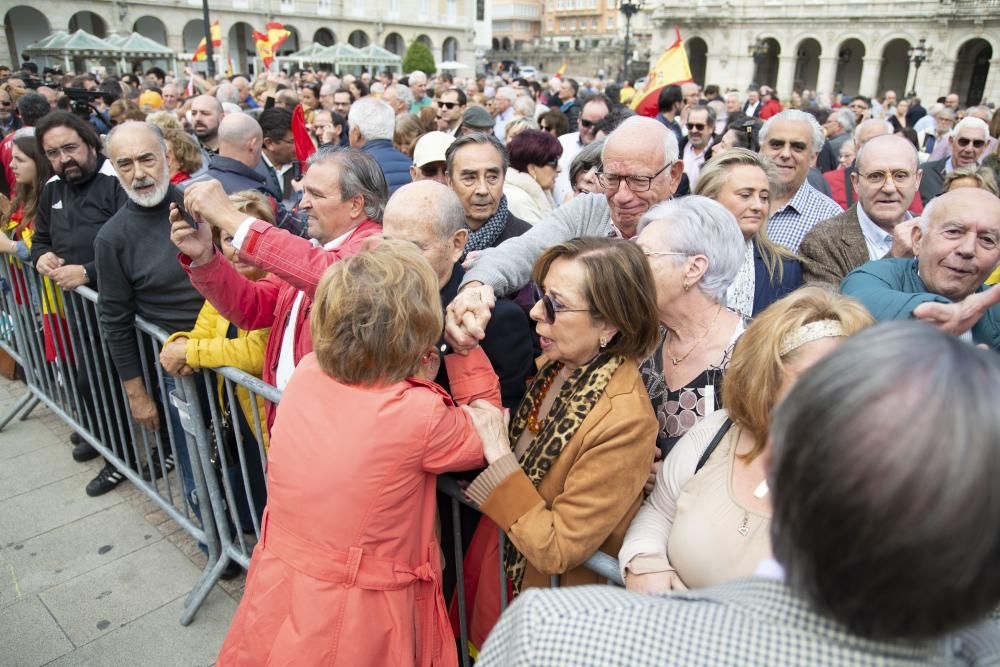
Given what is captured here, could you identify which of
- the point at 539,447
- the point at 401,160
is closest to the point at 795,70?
the point at 401,160

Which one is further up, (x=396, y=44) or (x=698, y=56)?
(x=396, y=44)

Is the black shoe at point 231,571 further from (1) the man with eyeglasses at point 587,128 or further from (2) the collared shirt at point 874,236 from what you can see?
(1) the man with eyeglasses at point 587,128

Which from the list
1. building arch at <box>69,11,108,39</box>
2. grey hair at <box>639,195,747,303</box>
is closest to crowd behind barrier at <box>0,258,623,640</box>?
grey hair at <box>639,195,747,303</box>

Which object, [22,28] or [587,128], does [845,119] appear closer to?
[587,128]

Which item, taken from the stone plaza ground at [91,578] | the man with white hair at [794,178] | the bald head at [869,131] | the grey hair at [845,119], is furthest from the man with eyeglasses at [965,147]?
the stone plaza ground at [91,578]

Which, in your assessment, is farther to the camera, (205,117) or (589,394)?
(205,117)

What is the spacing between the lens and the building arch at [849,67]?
49781 mm

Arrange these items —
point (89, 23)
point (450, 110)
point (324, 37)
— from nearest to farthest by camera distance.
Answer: point (450, 110)
point (89, 23)
point (324, 37)

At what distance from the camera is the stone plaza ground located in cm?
286

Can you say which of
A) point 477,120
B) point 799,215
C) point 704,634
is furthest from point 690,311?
point 477,120

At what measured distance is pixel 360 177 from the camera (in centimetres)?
279

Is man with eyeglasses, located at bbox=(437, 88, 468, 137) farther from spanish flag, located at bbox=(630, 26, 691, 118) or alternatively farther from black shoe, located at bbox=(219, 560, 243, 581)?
black shoe, located at bbox=(219, 560, 243, 581)

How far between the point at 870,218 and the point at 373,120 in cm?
393

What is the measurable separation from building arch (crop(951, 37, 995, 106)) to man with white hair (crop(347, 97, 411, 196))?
50.6m
